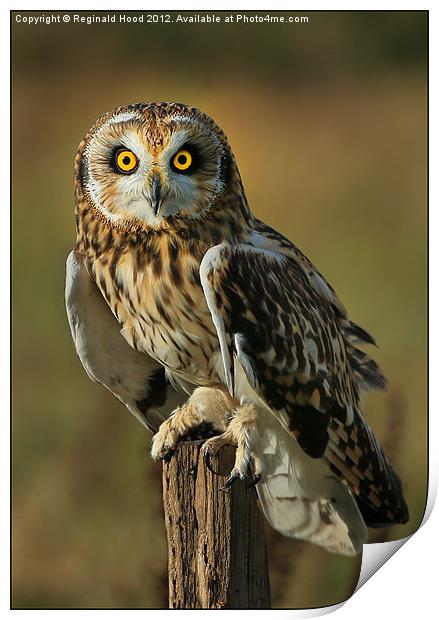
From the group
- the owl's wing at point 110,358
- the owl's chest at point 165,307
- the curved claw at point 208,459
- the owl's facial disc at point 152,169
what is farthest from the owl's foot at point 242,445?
the owl's facial disc at point 152,169

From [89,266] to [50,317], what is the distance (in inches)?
4.7

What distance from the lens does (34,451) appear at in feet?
5.59

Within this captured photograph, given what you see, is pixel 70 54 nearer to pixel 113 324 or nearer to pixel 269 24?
pixel 269 24

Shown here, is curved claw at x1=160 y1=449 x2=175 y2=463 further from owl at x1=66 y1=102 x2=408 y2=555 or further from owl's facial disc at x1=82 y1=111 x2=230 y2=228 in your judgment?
owl's facial disc at x1=82 y1=111 x2=230 y2=228

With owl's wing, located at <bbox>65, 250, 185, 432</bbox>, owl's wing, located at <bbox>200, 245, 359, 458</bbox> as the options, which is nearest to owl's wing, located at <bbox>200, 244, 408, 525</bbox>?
owl's wing, located at <bbox>200, 245, 359, 458</bbox>

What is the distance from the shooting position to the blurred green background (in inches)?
65.5

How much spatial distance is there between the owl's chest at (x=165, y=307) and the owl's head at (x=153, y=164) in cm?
8

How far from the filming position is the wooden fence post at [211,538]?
152cm

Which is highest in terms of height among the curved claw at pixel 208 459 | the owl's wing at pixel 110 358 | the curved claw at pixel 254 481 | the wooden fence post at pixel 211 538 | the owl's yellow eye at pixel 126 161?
the owl's yellow eye at pixel 126 161

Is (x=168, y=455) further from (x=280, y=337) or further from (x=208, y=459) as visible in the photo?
(x=280, y=337)

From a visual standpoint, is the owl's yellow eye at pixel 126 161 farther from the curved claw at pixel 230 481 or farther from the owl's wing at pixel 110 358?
the curved claw at pixel 230 481

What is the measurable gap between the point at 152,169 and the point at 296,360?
0.40 metres

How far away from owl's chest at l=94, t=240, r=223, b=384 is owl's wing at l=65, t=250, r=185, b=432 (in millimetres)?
36

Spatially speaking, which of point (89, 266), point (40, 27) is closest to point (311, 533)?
point (89, 266)
